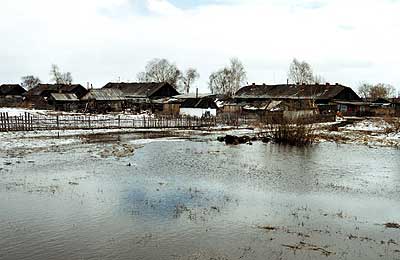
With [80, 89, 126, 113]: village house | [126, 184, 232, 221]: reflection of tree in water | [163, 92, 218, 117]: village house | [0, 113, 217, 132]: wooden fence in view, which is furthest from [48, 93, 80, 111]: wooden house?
[126, 184, 232, 221]: reflection of tree in water

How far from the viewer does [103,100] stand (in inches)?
2766

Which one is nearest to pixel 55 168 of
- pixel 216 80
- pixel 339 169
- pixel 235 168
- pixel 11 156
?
pixel 11 156

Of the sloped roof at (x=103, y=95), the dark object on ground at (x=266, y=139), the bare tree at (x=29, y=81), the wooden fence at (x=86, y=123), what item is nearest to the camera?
the dark object on ground at (x=266, y=139)

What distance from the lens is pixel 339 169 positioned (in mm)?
21234

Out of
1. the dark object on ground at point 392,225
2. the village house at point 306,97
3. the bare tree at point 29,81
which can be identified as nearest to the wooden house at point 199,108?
the village house at point 306,97

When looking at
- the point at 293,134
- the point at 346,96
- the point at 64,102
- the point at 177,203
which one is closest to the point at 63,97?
the point at 64,102

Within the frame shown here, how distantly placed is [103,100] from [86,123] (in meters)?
25.8

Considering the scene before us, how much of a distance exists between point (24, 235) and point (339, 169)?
15.2 m

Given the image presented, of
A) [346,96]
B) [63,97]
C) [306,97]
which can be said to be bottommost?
[63,97]

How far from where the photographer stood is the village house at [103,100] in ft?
223

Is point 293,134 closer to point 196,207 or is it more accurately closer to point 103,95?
point 196,207

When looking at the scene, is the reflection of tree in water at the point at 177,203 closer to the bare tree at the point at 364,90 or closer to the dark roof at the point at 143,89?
the dark roof at the point at 143,89

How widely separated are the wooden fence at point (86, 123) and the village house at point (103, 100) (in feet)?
51.3

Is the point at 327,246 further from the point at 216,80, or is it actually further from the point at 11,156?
the point at 216,80
